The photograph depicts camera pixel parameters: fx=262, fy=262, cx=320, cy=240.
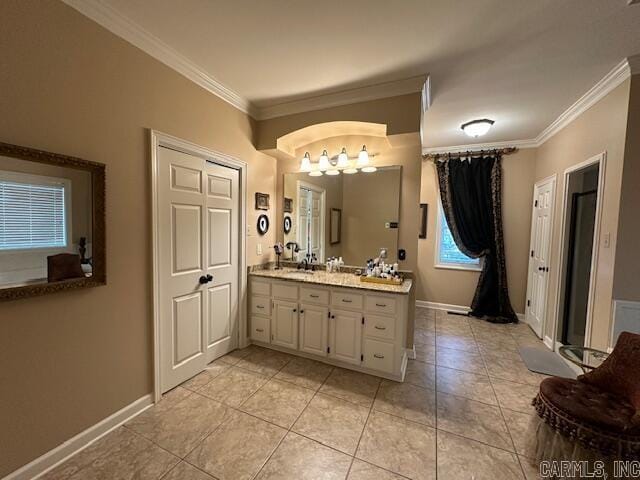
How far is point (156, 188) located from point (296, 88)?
5.37ft

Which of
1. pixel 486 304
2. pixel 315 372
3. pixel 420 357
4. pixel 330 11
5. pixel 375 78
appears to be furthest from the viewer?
pixel 486 304

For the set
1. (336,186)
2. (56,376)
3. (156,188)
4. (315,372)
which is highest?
(336,186)

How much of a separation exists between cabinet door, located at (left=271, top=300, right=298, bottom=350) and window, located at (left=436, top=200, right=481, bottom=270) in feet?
9.63

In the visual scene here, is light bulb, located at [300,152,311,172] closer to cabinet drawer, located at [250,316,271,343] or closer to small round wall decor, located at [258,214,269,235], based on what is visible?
small round wall decor, located at [258,214,269,235]

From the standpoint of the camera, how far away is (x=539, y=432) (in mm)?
1573

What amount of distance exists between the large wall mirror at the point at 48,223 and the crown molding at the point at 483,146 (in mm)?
4508

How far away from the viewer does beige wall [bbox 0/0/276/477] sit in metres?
1.40

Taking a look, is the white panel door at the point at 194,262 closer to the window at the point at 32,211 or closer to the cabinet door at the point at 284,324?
the cabinet door at the point at 284,324

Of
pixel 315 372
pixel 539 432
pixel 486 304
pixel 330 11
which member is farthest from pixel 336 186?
pixel 486 304

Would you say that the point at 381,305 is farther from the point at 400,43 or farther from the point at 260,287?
the point at 400,43

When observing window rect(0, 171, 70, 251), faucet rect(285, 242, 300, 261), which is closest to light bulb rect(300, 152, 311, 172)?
faucet rect(285, 242, 300, 261)

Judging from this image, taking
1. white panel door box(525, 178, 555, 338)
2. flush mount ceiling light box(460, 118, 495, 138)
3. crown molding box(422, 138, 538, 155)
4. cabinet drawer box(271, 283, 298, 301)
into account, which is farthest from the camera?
crown molding box(422, 138, 538, 155)

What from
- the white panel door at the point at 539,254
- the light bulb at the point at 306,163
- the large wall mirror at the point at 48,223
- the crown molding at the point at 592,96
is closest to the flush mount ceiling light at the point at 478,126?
the crown molding at the point at 592,96

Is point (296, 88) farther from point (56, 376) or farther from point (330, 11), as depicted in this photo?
point (56, 376)
